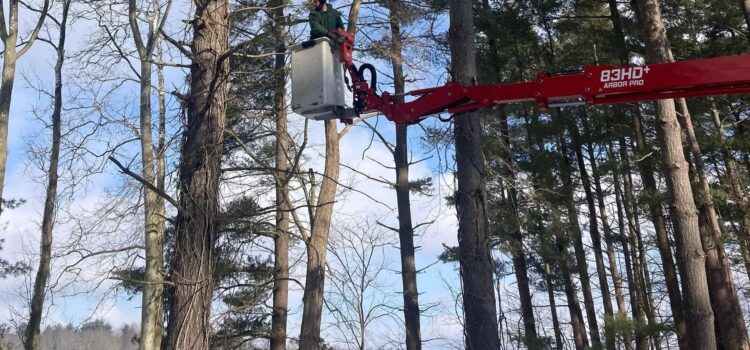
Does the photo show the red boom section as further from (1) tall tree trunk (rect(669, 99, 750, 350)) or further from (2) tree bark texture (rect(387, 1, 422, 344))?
(2) tree bark texture (rect(387, 1, 422, 344))

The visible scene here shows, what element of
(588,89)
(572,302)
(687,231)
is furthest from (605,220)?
(588,89)

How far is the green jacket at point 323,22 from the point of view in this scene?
5.69 metres

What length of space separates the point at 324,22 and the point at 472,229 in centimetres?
257

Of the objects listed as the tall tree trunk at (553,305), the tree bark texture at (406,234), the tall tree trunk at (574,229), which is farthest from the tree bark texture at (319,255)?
the tall tree trunk at (553,305)

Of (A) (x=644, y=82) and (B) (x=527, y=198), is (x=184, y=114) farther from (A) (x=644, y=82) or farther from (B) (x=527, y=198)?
(B) (x=527, y=198)

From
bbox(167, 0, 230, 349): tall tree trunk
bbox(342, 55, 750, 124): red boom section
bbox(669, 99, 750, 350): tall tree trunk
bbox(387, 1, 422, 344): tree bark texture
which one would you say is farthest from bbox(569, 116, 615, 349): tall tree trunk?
bbox(167, 0, 230, 349): tall tree trunk

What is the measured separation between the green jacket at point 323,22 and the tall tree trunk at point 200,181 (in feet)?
2.70

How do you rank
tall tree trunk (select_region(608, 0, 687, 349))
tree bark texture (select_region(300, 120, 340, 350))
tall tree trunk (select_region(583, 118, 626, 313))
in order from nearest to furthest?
tree bark texture (select_region(300, 120, 340, 350)) < tall tree trunk (select_region(608, 0, 687, 349)) < tall tree trunk (select_region(583, 118, 626, 313))

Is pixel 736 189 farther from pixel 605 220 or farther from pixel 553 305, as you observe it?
pixel 553 305

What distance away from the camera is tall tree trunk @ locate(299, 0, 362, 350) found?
35.6ft

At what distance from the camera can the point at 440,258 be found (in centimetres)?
1839

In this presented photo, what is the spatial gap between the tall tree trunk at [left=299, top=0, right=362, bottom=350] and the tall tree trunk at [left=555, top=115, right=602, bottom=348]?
6479mm

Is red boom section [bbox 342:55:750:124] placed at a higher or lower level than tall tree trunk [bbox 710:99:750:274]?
lower

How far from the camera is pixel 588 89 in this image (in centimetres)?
541
